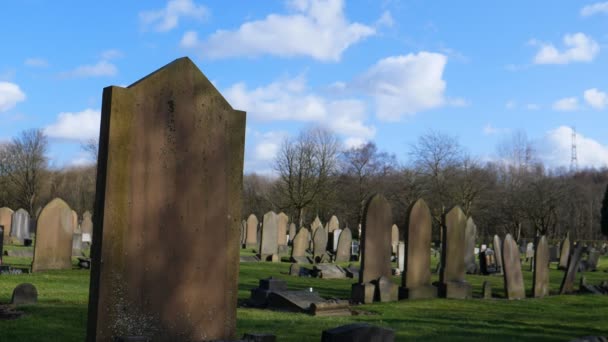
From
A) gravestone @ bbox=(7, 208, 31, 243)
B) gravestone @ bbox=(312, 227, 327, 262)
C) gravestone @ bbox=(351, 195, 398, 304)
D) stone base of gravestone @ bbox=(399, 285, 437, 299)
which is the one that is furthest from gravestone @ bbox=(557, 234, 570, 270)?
gravestone @ bbox=(7, 208, 31, 243)

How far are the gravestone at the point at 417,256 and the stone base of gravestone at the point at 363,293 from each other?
3.79 ft

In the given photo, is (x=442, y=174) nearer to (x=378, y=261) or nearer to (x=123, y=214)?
(x=378, y=261)

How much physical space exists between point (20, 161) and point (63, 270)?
52.7 m

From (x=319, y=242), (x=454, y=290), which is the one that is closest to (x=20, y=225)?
(x=319, y=242)

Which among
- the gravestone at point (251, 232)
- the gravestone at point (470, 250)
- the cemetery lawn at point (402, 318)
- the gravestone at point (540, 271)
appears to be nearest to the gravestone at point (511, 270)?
the cemetery lawn at point (402, 318)

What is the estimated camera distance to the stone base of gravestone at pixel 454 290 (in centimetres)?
1534

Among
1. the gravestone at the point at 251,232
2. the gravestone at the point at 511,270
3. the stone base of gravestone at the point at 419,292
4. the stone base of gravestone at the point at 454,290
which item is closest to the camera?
the stone base of gravestone at the point at 419,292

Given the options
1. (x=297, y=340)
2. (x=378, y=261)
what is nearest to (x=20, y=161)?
(x=378, y=261)

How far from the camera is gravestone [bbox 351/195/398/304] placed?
46.4 ft

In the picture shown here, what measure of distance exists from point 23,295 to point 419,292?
861 centimetres

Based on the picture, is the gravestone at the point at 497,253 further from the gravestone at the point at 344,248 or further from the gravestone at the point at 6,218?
the gravestone at the point at 6,218

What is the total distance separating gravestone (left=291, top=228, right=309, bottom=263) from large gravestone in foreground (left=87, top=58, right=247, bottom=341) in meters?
20.1

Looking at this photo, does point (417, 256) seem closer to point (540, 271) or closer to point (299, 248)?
point (540, 271)

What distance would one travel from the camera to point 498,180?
66.2 m
